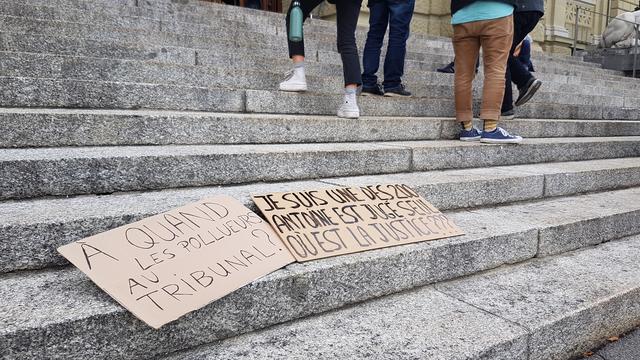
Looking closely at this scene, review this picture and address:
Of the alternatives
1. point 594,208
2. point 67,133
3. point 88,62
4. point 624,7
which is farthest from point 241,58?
point 624,7

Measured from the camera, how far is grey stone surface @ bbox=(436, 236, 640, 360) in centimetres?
206

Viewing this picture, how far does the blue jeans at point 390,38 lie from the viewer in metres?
4.45

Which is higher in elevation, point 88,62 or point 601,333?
point 88,62

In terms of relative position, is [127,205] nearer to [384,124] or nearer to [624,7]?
[384,124]

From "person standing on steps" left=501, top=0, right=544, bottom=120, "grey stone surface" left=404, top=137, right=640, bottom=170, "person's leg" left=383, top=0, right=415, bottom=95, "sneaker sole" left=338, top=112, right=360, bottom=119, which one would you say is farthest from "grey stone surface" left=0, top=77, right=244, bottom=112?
"person standing on steps" left=501, top=0, right=544, bottom=120

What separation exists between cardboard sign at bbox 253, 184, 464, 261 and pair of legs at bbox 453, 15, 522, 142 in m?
1.53

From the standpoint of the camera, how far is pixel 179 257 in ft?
5.99

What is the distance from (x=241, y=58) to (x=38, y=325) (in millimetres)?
3522

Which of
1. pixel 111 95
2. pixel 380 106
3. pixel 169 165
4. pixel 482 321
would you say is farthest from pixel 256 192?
pixel 380 106

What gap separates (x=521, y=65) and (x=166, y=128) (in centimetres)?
342

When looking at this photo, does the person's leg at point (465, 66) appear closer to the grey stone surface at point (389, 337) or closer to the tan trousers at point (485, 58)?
the tan trousers at point (485, 58)

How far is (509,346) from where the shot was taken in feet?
6.15

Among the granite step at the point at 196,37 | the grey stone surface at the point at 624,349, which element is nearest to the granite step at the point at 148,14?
the granite step at the point at 196,37

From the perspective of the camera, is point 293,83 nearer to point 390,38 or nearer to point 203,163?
point 390,38
